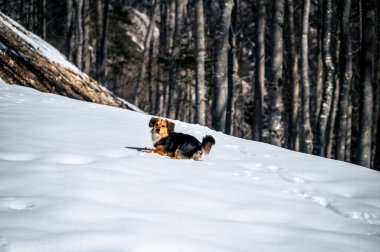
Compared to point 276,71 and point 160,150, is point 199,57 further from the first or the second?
point 160,150

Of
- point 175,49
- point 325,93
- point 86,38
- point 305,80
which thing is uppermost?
point 86,38

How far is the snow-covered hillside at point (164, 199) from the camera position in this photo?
2.15 m

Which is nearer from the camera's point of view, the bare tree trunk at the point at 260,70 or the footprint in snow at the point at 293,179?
the footprint in snow at the point at 293,179

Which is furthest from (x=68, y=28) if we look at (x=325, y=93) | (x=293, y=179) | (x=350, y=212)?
(x=350, y=212)

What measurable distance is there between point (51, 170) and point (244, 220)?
1740 millimetres

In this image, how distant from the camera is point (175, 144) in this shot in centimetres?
459

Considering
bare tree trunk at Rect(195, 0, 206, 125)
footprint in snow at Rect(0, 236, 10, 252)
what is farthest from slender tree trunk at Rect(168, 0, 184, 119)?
footprint in snow at Rect(0, 236, 10, 252)

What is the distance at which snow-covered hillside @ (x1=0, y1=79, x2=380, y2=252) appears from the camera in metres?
2.15

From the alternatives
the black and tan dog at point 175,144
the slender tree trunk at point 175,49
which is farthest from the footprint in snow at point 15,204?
the slender tree trunk at point 175,49

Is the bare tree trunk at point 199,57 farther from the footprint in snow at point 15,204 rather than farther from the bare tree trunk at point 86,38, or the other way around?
the bare tree trunk at point 86,38

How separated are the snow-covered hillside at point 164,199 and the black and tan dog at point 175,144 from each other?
18cm

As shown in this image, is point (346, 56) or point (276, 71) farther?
point (346, 56)

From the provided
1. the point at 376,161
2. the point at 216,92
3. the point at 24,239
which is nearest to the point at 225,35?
the point at 216,92

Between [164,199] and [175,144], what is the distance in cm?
178
